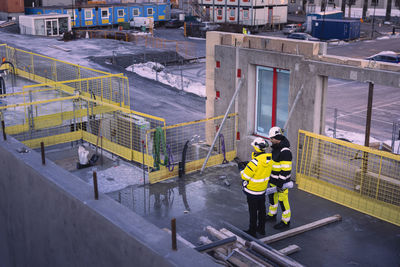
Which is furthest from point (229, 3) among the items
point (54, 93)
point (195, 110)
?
point (54, 93)

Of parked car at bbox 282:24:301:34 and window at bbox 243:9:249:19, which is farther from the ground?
window at bbox 243:9:249:19

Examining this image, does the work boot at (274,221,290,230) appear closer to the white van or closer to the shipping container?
the white van

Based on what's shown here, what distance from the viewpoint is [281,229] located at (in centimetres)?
1003

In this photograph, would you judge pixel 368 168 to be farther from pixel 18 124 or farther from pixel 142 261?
pixel 18 124

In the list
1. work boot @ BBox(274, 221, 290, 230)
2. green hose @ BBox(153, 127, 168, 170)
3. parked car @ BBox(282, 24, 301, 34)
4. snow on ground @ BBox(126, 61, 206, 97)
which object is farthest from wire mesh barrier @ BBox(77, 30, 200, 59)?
work boot @ BBox(274, 221, 290, 230)

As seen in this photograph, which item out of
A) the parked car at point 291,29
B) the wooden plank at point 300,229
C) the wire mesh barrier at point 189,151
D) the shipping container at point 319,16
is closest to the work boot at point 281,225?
the wooden plank at point 300,229

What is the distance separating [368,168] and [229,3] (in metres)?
52.5

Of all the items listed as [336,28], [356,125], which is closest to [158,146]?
[356,125]

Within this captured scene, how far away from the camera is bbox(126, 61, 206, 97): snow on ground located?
2850cm

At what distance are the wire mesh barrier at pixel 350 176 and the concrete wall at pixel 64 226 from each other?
604 cm

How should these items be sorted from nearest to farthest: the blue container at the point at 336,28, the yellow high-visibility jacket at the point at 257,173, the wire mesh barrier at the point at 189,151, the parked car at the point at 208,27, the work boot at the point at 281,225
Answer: the yellow high-visibility jacket at the point at 257,173, the work boot at the point at 281,225, the wire mesh barrier at the point at 189,151, the blue container at the point at 336,28, the parked car at the point at 208,27

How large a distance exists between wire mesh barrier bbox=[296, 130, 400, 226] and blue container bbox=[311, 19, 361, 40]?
4405 cm

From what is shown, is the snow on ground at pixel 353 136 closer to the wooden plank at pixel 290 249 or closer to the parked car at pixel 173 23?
the wooden plank at pixel 290 249

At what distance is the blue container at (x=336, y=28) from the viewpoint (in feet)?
174
